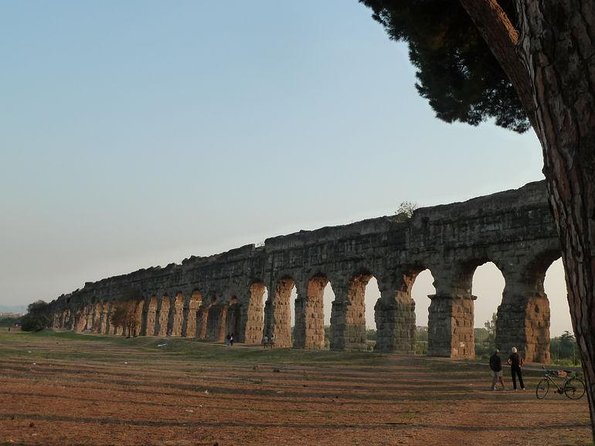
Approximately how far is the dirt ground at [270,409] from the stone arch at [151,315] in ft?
96.4

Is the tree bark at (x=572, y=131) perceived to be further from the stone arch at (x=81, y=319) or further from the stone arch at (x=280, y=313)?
the stone arch at (x=81, y=319)

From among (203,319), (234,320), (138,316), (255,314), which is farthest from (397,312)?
(138,316)

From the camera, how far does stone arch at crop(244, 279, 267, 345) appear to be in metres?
31.1

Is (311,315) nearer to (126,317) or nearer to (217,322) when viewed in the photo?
(217,322)

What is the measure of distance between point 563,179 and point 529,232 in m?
17.0

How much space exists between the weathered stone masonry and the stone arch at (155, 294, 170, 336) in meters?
3.75

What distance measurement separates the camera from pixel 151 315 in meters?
44.2

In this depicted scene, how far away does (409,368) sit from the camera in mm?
17500

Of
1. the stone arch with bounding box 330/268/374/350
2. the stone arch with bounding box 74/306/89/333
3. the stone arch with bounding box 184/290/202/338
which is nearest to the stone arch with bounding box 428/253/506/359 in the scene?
the stone arch with bounding box 330/268/374/350

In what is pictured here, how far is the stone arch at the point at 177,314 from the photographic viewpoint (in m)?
39.8

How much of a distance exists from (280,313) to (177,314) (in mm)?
13748

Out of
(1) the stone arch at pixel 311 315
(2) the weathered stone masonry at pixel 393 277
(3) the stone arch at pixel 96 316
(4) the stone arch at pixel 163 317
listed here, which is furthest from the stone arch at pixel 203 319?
(3) the stone arch at pixel 96 316

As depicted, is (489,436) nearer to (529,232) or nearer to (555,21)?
(555,21)

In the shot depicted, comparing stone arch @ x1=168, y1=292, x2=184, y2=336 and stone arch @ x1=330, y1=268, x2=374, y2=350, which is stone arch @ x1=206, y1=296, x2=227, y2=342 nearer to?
stone arch @ x1=168, y1=292, x2=184, y2=336
